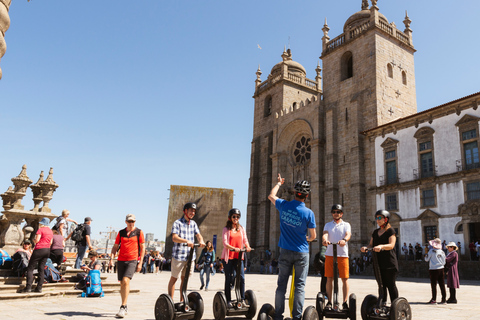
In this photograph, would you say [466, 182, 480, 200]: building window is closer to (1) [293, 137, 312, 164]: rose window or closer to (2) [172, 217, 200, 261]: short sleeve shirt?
(1) [293, 137, 312, 164]: rose window

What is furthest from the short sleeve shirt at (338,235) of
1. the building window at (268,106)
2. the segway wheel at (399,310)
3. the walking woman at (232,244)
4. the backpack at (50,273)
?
the building window at (268,106)

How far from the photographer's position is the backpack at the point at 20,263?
8539 mm

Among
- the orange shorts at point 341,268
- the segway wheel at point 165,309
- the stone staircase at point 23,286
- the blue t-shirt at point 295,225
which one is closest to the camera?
the blue t-shirt at point 295,225

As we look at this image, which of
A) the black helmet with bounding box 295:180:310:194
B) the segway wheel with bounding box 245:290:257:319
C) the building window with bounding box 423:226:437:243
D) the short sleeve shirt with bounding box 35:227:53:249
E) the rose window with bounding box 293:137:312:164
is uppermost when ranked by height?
the rose window with bounding box 293:137:312:164

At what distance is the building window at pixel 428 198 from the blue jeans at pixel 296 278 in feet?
66.9

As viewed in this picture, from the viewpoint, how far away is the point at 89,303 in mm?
7207

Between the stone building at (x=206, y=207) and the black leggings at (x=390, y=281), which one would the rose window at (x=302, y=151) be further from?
the black leggings at (x=390, y=281)

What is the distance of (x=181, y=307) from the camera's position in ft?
16.9

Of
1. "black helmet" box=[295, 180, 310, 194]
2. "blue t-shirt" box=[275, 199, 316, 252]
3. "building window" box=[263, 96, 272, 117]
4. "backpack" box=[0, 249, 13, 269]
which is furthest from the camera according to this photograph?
"building window" box=[263, 96, 272, 117]

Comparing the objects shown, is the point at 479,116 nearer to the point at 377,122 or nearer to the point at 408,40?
the point at 377,122

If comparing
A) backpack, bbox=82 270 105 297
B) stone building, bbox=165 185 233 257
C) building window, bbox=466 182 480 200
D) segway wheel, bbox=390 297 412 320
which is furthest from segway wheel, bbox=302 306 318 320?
stone building, bbox=165 185 233 257

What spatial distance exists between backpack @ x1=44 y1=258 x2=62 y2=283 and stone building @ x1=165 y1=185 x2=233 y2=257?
24.7 meters

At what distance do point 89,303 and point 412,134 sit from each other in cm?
2223

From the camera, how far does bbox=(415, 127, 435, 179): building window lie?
877 inches
